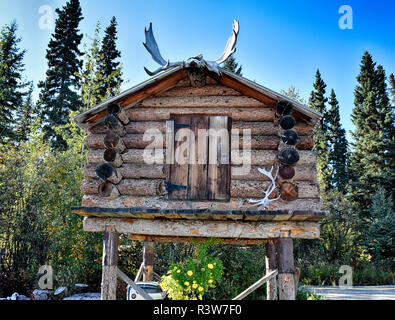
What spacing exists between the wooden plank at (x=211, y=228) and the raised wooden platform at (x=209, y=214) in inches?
5.8

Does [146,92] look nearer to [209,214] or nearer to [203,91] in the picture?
[203,91]

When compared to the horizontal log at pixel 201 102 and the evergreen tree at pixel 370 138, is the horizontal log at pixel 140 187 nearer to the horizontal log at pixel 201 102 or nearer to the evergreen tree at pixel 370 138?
the horizontal log at pixel 201 102

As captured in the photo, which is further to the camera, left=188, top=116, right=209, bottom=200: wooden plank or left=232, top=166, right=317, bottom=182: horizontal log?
left=188, top=116, right=209, bottom=200: wooden plank

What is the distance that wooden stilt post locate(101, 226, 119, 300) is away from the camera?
6.32 m

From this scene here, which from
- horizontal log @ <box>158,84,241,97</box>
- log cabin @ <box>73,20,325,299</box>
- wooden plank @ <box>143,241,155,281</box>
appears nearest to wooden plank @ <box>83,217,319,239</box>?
log cabin @ <box>73,20,325,299</box>

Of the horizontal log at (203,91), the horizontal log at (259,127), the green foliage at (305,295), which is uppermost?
the horizontal log at (203,91)

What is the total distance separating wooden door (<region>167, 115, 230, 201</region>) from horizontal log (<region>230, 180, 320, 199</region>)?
0.61ft

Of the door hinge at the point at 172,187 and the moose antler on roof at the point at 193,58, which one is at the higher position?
the moose antler on roof at the point at 193,58

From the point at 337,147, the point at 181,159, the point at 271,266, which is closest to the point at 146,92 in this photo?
the point at 181,159

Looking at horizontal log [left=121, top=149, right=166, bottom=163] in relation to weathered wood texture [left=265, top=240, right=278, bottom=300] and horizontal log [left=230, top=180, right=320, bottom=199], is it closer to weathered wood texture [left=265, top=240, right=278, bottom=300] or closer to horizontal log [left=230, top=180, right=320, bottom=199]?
horizontal log [left=230, top=180, right=320, bottom=199]

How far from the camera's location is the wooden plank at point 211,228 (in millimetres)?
6215

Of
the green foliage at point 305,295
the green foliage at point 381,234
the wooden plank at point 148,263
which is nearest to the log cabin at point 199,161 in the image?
the wooden plank at point 148,263
